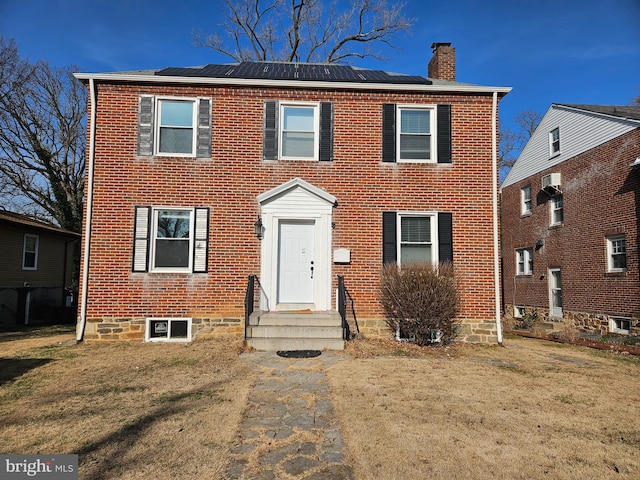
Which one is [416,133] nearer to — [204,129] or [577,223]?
[204,129]

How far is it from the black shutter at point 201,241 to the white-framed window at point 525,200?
14205 millimetres

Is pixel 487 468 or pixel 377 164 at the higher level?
pixel 377 164

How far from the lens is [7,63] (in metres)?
21.3

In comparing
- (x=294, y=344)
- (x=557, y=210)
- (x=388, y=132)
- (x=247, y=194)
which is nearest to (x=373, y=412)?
(x=294, y=344)

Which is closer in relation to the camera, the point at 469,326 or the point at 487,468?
the point at 487,468

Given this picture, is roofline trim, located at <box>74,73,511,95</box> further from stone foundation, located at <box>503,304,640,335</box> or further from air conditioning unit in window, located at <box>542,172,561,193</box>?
stone foundation, located at <box>503,304,640,335</box>

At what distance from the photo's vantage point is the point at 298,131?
358 inches

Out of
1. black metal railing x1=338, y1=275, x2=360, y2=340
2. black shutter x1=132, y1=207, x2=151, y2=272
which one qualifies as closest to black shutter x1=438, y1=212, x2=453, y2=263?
black metal railing x1=338, y1=275, x2=360, y2=340

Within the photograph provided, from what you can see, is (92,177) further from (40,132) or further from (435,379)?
(40,132)

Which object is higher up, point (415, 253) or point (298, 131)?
point (298, 131)

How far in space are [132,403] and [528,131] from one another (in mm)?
34350

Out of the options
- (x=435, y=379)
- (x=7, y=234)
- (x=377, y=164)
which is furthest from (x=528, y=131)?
(x=7, y=234)

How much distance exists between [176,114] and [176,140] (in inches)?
23.6

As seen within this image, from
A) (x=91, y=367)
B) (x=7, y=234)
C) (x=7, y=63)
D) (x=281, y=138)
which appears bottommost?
(x=91, y=367)
